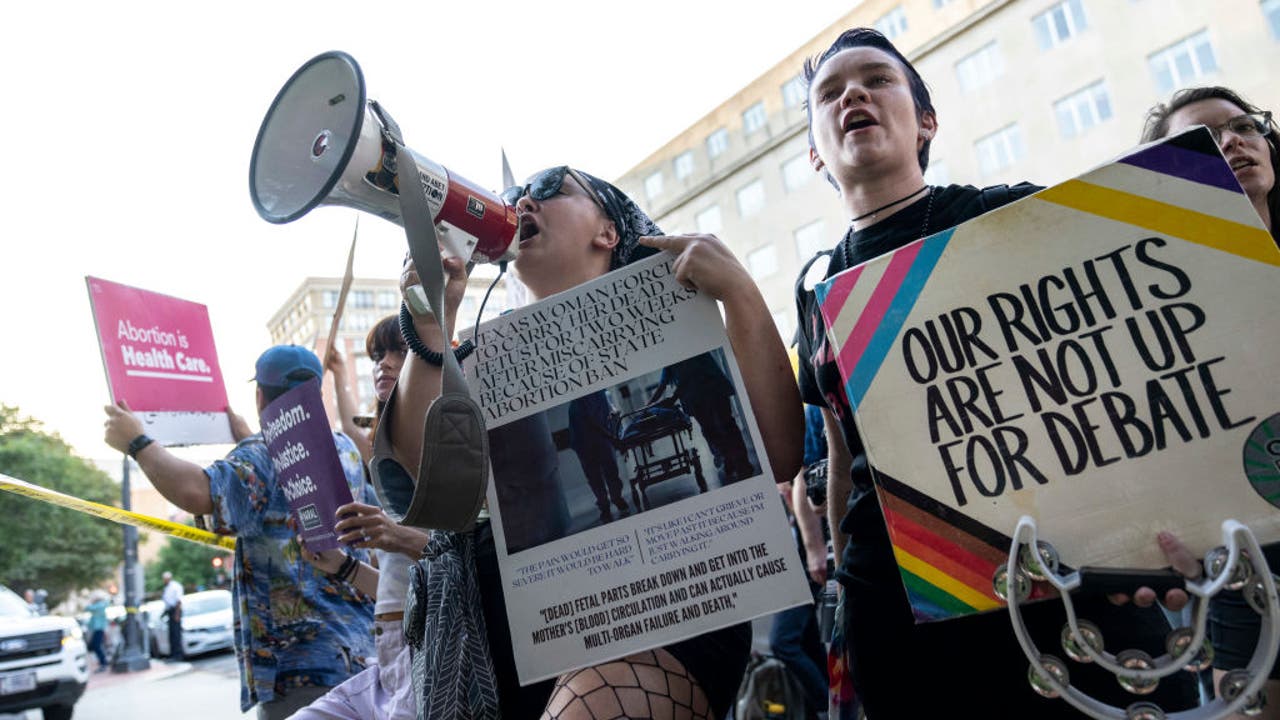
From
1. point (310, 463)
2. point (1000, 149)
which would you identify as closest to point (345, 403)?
point (310, 463)

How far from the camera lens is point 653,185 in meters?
33.6

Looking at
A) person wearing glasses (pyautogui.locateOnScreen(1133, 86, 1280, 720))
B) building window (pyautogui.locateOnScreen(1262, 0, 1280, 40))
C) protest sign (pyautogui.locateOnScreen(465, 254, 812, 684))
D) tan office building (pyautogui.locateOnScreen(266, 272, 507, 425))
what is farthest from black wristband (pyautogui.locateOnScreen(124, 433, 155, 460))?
tan office building (pyautogui.locateOnScreen(266, 272, 507, 425))

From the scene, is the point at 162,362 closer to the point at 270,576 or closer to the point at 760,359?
the point at 270,576

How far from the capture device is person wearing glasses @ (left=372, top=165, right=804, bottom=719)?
1.33 meters

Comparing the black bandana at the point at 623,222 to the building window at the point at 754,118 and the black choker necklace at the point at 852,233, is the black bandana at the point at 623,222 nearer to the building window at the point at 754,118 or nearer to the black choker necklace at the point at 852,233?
the black choker necklace at the point at 852,233

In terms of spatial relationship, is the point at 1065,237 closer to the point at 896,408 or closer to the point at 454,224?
the point at 896,408

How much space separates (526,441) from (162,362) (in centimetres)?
239

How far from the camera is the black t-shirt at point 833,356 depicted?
4.29ft

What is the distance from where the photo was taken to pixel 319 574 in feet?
9.14

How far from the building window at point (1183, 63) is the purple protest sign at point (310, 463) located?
2073 cm

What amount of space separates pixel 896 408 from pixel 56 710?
9.64 metres

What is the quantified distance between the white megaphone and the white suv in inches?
319

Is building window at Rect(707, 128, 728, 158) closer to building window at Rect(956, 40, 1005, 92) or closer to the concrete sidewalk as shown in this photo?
building window at Rect(956, 40, 1005, 92)

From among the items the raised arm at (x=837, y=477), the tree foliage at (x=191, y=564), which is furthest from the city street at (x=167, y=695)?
the tree foliage at (x=191, y=564)
